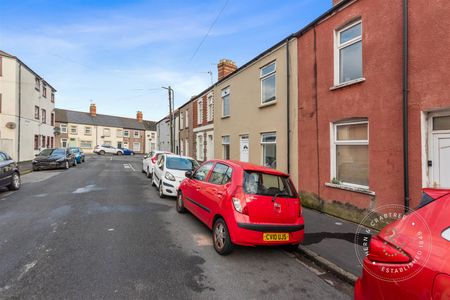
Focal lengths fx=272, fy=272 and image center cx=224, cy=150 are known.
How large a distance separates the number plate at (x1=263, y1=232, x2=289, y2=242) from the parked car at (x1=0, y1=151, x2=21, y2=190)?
981 cm

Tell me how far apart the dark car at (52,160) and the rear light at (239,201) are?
18.5 metres

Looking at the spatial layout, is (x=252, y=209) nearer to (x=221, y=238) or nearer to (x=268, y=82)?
(x=221, y=238)

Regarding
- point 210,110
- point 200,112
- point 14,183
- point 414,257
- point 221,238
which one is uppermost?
point 200,112

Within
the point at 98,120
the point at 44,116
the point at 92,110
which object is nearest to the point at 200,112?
the point at 44,116

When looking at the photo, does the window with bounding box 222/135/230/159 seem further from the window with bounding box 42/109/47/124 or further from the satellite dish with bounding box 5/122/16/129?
the window with bounding box 42/109/47/124

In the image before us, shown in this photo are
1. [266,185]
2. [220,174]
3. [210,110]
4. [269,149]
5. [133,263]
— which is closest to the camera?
[133,263]

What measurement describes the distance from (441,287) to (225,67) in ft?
54.2

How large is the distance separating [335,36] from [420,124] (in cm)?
364

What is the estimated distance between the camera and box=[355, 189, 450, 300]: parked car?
5.64 ft

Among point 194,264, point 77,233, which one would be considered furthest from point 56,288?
point 77,233

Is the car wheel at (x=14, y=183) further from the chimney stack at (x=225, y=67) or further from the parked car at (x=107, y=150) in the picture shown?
the parked car at (x=107, y=150)

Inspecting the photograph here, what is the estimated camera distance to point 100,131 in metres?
57.1

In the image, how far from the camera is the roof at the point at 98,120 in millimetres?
53469

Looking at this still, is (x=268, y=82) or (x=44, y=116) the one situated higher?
(x=44, y=116)
